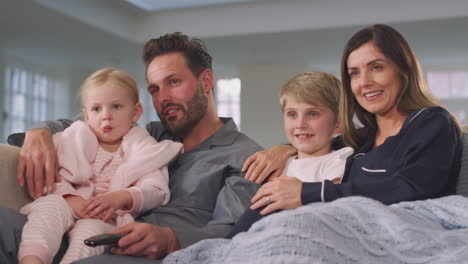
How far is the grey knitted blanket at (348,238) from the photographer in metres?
0.95

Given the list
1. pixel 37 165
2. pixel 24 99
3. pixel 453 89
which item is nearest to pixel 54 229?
pixel 37 165

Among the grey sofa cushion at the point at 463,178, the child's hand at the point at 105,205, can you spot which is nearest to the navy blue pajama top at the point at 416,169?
the grey sofa cushion at the point at 463,178

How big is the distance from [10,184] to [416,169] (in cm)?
114

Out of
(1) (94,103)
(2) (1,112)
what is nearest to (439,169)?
(1) (94,103)

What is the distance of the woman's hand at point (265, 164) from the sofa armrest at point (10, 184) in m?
0.68

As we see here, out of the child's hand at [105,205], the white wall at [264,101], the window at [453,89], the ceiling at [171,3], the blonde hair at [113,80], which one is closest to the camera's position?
the child's hand at [105,205]

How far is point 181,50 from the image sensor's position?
6.78 feet

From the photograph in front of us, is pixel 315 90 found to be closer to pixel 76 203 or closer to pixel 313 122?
pixel 313 122

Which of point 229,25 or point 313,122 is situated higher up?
point 229,25

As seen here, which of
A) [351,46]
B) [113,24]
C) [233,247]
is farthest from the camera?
[113,24]

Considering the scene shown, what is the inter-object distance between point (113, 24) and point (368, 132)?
20.9 feet

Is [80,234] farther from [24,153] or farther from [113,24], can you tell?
[113,24]

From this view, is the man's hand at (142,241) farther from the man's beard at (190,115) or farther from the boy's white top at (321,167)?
the man's beard at (190,115)

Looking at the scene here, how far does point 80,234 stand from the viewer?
55.3 inches
